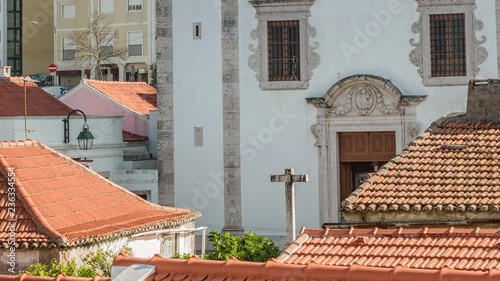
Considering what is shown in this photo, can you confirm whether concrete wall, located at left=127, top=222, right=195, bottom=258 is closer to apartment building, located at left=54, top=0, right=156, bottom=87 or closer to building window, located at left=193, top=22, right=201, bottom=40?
building window, located at left=193, top=22, right=201, bottom=40

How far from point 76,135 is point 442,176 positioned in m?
13.3

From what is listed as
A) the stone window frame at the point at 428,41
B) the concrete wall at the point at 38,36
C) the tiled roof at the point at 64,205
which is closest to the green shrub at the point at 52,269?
the tiled roof at the point at 64,205

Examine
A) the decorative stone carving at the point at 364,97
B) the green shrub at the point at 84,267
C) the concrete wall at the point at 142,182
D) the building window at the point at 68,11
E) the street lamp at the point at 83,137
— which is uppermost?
the building window at the point at 68,11

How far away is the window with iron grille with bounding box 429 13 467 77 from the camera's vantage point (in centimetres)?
2822

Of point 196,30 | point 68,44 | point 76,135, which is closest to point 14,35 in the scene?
point 68,44

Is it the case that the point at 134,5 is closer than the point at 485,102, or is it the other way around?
the point at 485,102

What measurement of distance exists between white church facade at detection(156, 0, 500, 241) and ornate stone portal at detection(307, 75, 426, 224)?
22mm

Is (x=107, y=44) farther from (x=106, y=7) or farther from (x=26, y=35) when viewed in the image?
(x=26, y=35)

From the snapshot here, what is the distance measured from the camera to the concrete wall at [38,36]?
56656 mm

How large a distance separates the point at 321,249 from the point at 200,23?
15.4 metres

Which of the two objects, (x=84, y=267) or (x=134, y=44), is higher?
(x=134, y=44)

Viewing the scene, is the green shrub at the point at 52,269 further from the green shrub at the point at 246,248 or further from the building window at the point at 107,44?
the building window at the point at 107,44

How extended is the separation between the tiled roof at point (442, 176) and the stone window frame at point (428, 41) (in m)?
7.76

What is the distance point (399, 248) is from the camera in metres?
14.2
